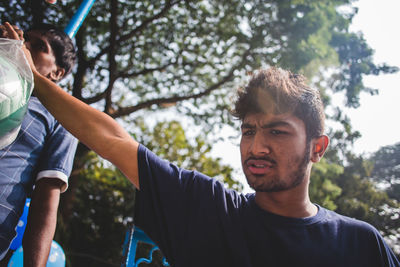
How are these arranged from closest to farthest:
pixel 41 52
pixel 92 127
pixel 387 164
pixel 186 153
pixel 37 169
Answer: pixel 92 127
pixel 37 169
pixel 41 52
pixel 186 153
pixel 387 164

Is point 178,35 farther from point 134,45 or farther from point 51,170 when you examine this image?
point 51,170

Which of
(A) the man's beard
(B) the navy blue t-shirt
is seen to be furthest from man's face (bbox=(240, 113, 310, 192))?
(B) the navy blue t-shirt

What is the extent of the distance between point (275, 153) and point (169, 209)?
1.99 feet

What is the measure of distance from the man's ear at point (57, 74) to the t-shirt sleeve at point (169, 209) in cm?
102

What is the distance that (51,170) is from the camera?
1.42 m

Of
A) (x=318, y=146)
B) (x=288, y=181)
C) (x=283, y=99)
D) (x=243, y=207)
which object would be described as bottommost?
(x=243, y=207)

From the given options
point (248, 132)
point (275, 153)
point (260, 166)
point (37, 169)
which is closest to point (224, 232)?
point (260, 166)

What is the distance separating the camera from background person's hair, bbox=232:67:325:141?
152 centimetres

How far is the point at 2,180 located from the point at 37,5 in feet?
13.7

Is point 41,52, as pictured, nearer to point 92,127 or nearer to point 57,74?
point 57,74

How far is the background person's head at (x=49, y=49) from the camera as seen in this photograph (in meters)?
1.65

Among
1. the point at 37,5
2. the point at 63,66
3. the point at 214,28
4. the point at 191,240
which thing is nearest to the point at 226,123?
the point at 214,28

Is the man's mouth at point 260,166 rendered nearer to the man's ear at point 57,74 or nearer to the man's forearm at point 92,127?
the man's forearm at point 92,127

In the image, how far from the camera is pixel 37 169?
1.46m
